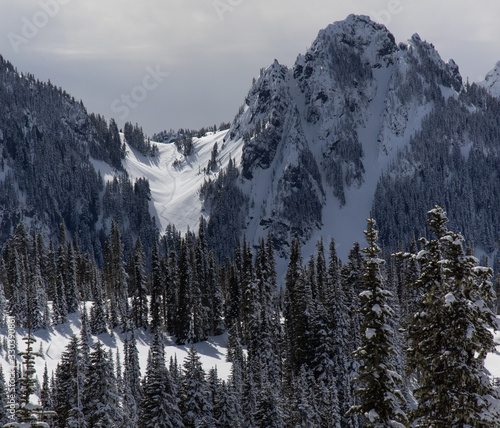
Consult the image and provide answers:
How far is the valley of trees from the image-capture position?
15.1 m

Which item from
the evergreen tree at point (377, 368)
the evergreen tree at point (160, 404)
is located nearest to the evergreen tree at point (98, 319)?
the evergreen tree at point (160, 404)

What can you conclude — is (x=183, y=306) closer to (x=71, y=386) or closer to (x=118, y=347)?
(x=118, y=347)

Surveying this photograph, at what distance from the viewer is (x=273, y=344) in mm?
66688

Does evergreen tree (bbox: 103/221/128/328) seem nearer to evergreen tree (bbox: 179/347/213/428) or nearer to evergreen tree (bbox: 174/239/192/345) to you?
evergreen tree (bbox: 174/239/192/345)

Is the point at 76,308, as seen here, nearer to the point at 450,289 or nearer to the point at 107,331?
the point at 107,331

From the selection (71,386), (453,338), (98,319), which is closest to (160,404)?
(71,386)

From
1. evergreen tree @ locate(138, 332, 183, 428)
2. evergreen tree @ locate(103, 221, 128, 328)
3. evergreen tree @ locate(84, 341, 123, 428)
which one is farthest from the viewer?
evergreen tree @ locate(103, 221, 128, 328)

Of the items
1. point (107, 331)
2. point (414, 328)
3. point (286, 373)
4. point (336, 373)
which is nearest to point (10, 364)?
point (107, 331)

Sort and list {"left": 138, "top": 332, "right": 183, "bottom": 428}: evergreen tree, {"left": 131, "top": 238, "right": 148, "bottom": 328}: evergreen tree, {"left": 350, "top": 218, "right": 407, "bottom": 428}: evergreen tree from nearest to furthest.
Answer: {"left": 350, "top": 218, "right": 407, "bottom": 428}: evergreen tree → {"left": 138, "top": 332, "right": 183, "bottom": 428}: evergreen tree → {"left": 131, "top": 238, "right": 148, "bottom": 328}: evergreen tree

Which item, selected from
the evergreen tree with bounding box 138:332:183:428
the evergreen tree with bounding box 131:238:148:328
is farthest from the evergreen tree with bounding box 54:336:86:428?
the evergreen tree with bounding box 131:238:148:328

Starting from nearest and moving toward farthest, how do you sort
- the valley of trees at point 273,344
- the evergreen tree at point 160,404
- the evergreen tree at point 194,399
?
the valley of trees at point 273,344 → the evergreen tree at point 160,404 → the evergreen tree at point 194,399

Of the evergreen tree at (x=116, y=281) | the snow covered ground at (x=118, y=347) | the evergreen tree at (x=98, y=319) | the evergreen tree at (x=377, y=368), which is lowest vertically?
the evergreen tree at (x=377, y=368)

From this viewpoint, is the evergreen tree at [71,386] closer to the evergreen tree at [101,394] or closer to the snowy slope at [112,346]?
the evergreen tree at [101,394]

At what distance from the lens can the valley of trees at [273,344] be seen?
49.6 ft
